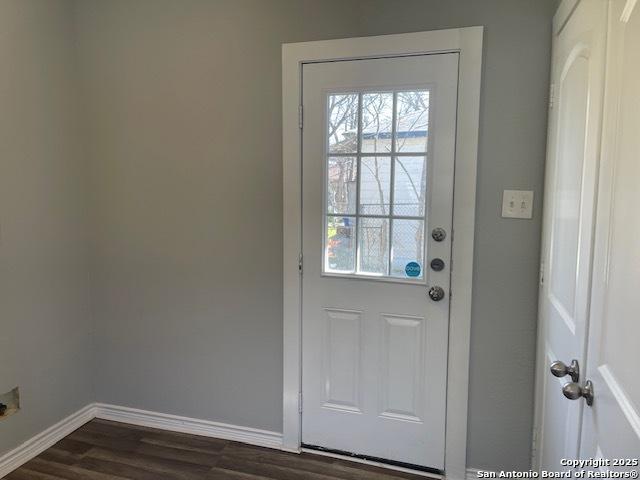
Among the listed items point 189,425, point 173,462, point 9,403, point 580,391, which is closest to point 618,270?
point 580,391

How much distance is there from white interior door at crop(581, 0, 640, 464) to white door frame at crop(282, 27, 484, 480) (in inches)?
34.4

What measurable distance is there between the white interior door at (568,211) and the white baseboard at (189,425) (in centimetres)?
133

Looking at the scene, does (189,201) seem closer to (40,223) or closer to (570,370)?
(40,223)

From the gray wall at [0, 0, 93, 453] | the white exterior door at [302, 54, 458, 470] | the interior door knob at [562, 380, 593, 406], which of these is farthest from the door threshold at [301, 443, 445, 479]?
the gray wall at [0, 0, 93, 453]

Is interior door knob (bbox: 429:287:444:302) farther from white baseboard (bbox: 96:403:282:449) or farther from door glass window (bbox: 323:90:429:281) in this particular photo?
white baseboard (bbox: 96:403:282:449)

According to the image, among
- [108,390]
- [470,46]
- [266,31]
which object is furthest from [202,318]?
[470,46]

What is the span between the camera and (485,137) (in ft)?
6.37

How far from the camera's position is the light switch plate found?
1913 mm

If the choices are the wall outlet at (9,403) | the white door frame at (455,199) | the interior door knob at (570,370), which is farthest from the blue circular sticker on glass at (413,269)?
the wall outlet at (9,403)

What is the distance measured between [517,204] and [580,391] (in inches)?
39.6

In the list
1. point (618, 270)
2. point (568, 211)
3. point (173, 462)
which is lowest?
point (173, 462)

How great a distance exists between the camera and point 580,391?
110 cm

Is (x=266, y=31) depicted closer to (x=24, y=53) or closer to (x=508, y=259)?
(x=24, y=53)

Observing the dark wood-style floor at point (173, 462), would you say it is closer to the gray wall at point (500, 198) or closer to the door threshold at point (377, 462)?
the door threshold at point (377, 462)
